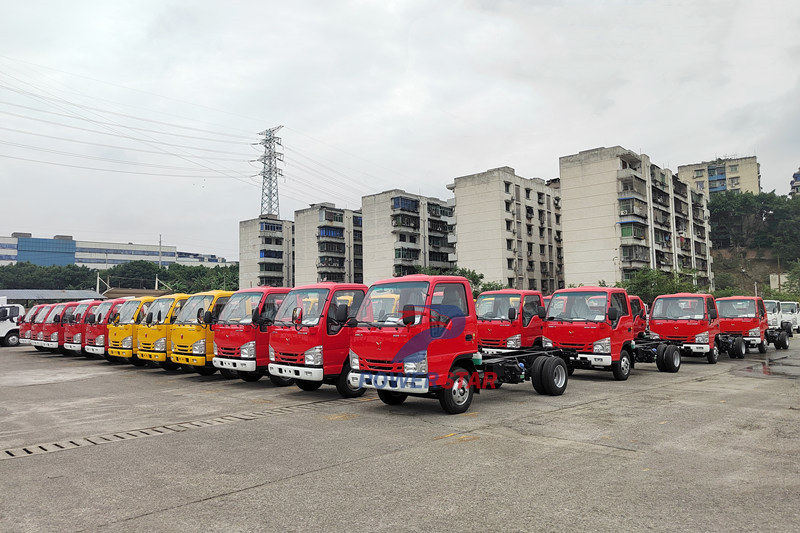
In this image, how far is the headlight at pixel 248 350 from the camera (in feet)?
41.0

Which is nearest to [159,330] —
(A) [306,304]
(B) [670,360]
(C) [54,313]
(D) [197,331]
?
(D) [197,331]

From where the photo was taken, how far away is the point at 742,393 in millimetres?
11617

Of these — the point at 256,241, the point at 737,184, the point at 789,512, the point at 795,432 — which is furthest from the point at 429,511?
the point at 737,184

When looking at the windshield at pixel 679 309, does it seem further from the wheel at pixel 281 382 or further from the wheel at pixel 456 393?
the wheel at pixel 281 382

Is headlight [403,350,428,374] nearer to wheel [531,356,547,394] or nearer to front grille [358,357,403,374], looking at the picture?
front grille [358,357,403,374]

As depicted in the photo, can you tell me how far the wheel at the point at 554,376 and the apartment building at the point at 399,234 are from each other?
5803cm

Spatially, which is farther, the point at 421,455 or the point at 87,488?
the point at 421,455

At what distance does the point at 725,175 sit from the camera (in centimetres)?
11500

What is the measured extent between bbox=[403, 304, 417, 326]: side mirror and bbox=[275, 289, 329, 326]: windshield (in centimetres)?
270

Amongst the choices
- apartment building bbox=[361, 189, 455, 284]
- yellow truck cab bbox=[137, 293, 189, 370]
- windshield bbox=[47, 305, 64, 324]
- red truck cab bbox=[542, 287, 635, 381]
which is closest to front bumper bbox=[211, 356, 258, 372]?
yellow truck cab bbox=[137, 293, 189, 370]

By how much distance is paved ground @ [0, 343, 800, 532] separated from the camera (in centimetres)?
477

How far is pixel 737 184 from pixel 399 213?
81.3 meters

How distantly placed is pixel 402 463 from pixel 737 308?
1917cm

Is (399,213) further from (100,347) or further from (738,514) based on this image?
(738,514)
